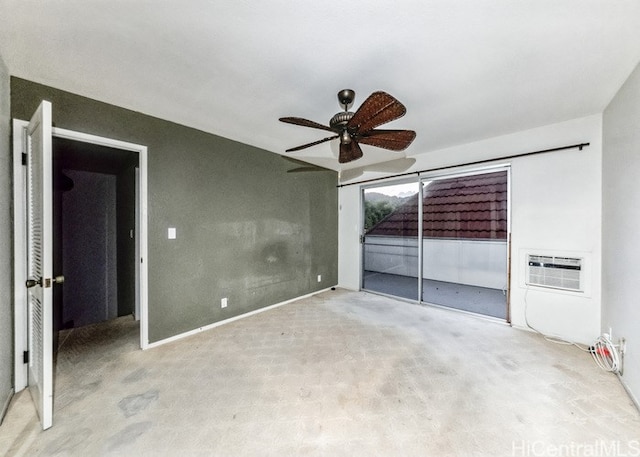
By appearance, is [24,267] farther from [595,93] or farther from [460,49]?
[595,93]

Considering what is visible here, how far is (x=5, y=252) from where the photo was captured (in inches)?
70.5

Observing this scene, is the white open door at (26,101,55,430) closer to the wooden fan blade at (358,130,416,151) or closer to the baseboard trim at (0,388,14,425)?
the baseboard trim at (0,388,14,425)

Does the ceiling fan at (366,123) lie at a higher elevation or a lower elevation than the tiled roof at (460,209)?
higher

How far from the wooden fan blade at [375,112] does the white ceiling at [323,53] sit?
387 millimetres

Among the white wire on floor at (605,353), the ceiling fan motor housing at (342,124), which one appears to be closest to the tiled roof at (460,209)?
the white wire on floor at (605,353)

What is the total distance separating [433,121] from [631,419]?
2.83m

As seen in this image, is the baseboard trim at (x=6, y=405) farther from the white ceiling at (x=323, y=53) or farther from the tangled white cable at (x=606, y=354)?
the tangled white cable at (x=606, y=354)

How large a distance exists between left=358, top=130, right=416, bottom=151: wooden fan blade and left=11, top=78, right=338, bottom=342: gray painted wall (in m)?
1.95

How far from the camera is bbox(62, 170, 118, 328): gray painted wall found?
136 inches

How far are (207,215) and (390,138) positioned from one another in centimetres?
230

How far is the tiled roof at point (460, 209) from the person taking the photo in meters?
3.67

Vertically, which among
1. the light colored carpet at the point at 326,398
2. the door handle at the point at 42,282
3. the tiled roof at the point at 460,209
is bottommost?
the light colored carpet at the point at 326,398

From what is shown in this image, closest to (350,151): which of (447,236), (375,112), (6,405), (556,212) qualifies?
(375,112)

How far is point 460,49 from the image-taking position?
1721mm
